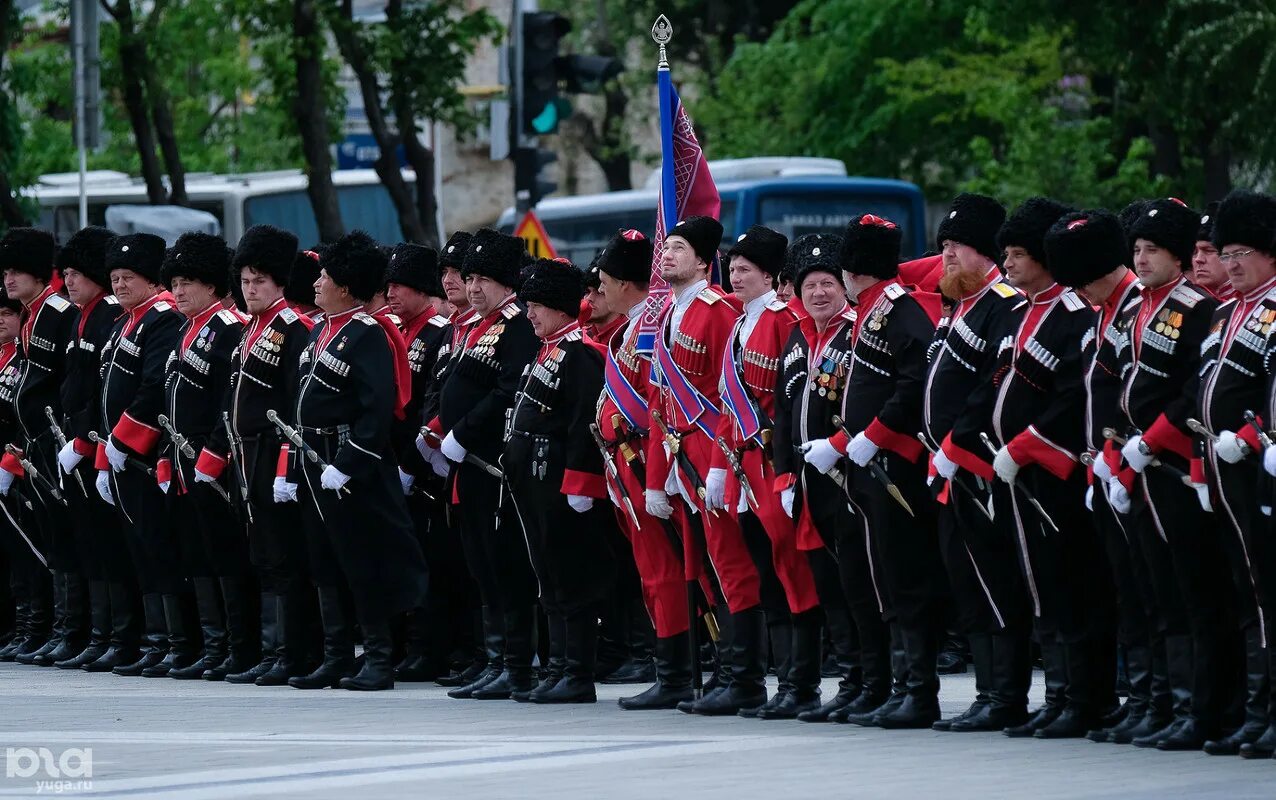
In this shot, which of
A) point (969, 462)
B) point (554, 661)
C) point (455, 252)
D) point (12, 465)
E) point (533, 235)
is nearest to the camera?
point (969, 462)

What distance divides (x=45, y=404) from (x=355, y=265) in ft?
8.86

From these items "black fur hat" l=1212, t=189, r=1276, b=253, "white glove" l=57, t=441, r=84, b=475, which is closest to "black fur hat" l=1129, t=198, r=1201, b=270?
"black fur hat" l=1212, t=189, r=1276, b=253

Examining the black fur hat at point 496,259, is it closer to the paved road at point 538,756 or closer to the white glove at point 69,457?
the paved road at point 538,756

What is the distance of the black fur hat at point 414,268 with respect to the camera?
13.5 m

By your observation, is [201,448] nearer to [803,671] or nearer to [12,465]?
[12,465]

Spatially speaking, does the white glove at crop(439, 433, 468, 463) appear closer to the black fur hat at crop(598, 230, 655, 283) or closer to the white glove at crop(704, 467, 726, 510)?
the black fur hat at crop(598, 230, 655, 283)

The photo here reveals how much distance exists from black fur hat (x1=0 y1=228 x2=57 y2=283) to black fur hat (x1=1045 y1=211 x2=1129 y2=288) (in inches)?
257

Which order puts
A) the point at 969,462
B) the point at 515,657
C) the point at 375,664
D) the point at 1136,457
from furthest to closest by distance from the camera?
the point at 375,664 < the point at 515,657 < the point at 969,462 < the point at 1136,457

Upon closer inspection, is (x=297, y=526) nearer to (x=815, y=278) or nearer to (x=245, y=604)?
(x=245, y=604)

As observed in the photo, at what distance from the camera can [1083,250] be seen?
388 inches

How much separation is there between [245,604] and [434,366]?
1.49 metres

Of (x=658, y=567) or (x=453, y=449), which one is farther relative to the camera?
(x=453, y=449)

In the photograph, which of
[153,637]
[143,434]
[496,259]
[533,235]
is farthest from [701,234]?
[533,235]

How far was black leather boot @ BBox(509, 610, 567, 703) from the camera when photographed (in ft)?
38.6
